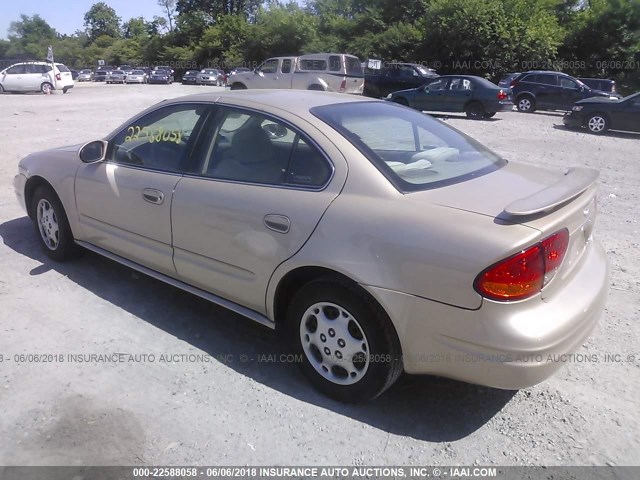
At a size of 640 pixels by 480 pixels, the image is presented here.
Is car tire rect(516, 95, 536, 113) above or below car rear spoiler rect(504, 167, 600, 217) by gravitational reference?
below

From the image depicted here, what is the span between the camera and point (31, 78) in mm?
30625

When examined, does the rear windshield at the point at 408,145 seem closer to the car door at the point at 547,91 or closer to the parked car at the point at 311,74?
the parked car at the point at 311,74

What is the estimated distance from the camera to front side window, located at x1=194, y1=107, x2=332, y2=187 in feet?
10.5

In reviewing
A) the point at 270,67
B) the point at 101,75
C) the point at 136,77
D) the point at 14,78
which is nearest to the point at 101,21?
the point at 101,75

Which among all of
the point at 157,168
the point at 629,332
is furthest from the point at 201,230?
the point at 629,332

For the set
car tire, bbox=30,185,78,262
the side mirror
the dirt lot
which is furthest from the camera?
car tire, bbox=30,185,78,262

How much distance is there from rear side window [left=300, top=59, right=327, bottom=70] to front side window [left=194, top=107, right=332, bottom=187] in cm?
1854

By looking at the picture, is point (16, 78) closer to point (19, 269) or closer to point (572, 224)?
point (19, 269)

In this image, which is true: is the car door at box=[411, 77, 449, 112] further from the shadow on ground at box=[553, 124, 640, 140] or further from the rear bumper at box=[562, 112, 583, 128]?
the rear bumper at box=[562, 112, 583, 128]

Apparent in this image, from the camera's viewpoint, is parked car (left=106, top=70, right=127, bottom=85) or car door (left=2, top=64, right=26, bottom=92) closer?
car door (left=2, top=64, right=26, bottom=92)

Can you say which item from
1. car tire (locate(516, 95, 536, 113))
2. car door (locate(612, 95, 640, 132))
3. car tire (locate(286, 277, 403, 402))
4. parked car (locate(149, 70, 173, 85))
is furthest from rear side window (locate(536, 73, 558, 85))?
parked car (locate(149, 70, 173, 85))

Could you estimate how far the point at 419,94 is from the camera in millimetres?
18969

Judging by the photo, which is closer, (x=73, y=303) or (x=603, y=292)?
(x=603, y=292)

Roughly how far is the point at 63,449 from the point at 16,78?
33053 mm
